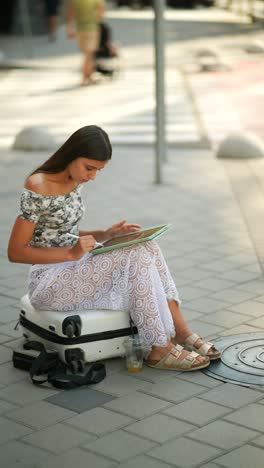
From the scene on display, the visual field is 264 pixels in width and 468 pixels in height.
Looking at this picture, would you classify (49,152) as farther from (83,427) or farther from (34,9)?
(34,9)

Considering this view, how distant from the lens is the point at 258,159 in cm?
1245

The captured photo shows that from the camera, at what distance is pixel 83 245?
5.77 metres

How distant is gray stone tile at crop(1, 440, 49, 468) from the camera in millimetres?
4793

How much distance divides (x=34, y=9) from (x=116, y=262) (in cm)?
2727

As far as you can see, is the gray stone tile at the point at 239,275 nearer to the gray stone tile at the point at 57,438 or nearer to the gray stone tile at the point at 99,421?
the gray stone tile at the point at 99,421

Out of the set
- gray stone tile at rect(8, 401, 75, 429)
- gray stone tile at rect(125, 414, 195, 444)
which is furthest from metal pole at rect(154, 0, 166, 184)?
gray stone tile at rect(125, 414, 195, 444)

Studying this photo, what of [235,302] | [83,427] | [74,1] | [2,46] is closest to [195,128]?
[74,1]

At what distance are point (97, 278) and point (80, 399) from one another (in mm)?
748

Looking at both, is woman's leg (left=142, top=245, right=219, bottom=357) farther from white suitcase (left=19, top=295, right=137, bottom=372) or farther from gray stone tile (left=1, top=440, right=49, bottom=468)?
gray stone tile (left=1, top=440, right=49, bottom=468)

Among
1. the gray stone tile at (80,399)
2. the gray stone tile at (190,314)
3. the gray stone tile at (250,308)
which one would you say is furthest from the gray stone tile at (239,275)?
the gray stone tile at (80,399)

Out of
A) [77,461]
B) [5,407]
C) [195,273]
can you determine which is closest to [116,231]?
[5,407]

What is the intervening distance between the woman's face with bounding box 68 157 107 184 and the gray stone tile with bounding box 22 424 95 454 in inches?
55.1

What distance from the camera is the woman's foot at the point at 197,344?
6.03 meters

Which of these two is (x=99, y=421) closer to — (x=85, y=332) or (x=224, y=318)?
(x=85, y=332)
